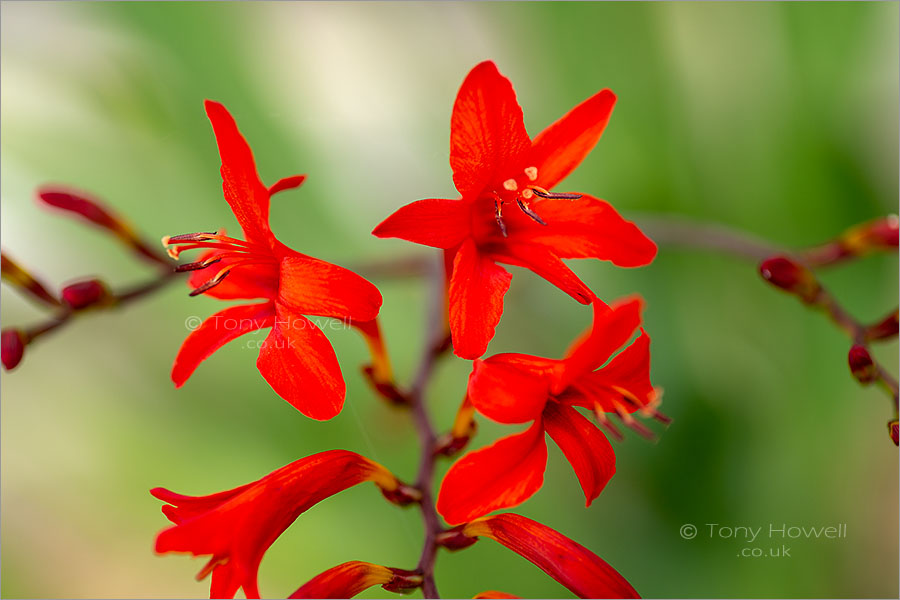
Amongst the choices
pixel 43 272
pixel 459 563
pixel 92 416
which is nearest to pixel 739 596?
pixel 459 563

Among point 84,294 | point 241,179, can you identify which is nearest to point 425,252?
point 84,294

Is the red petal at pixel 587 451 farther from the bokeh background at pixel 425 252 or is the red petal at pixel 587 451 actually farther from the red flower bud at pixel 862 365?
the bokeh background at pixel 425 252

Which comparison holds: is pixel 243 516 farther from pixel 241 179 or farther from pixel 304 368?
pixel 241 179

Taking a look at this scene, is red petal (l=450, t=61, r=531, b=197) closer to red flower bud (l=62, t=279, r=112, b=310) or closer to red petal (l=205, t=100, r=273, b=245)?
red petal (l=205, t=100, r=273, b=245)

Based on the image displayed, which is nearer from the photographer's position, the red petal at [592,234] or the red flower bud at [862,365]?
the red petal at [592,234]

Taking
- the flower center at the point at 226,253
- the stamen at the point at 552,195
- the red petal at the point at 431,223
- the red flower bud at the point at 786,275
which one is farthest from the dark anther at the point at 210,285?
the red flower bud at the point at 786,275

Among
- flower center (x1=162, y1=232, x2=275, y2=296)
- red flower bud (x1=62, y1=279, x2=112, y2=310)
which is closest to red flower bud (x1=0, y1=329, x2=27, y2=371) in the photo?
red flower bud (x1=62, y1=279, x2=112, y2=310)

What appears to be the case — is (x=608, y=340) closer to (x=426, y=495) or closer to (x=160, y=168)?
(x=426, y=495)
